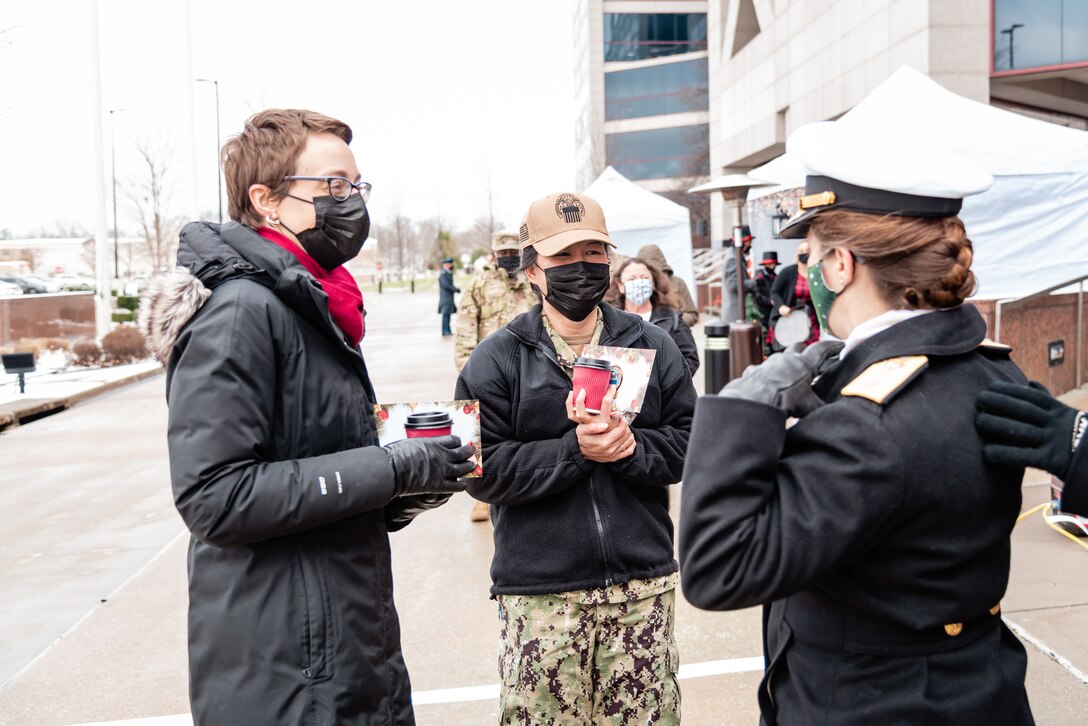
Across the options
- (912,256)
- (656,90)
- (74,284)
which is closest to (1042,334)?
(912,256)

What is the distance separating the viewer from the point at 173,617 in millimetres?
5016

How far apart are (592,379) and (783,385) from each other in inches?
36.7

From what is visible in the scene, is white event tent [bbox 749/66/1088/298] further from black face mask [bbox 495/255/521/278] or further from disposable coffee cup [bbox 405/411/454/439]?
disposable coffee cup [bbox 405/411/454/439]

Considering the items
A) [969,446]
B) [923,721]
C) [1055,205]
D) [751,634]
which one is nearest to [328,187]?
[969,446]

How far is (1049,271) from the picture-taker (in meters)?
10.8

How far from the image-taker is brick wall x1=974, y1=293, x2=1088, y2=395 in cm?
911

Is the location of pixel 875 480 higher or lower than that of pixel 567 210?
lower

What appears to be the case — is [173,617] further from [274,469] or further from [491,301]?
[274,469]

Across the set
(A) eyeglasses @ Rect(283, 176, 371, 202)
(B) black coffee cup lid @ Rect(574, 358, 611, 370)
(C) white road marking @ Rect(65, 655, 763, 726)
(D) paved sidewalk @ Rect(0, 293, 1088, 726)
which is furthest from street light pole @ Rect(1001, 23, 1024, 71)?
(A) eyeglasses @ Rect(283, 176, 371, 202)

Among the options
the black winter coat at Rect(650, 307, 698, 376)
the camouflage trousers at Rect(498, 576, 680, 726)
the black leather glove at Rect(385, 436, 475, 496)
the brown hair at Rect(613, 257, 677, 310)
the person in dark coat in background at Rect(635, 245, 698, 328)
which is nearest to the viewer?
→ the black leather glove at Rect(385, 436, 475, 496)

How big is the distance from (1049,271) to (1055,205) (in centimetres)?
87

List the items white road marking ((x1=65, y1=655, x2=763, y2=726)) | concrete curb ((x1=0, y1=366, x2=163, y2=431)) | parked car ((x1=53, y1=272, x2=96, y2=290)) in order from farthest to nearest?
1. parked car ((x1=53, y1=272, x2=96, y2=290))
2. concrete curb ((x1=0, y1=366, x2=163, y2=431))
3. white road marking ((x1=65, y1=655, x2=763, y2=726))

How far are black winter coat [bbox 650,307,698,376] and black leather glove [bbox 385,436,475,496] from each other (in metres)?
3.83

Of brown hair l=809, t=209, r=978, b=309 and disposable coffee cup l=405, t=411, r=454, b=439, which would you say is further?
disposable coffee cup l=405, t=411, r=454, b=439
